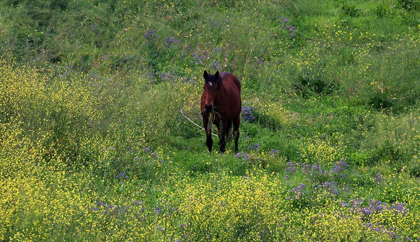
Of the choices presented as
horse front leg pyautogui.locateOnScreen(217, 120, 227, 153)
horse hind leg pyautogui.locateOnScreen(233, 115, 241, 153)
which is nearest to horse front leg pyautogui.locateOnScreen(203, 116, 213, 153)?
horse front leg pyautogui.locateOnScreen(217, 120, 227, 153)

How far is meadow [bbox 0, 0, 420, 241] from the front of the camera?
6.98 meters

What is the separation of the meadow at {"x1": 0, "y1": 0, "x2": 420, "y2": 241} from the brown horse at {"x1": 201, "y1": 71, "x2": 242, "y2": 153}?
1.17ft

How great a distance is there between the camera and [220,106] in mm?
11016

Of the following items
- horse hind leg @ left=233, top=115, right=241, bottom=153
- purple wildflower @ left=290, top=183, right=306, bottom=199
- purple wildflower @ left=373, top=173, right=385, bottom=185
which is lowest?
horse hind leg @ left=233, top=115, right=241, bottom=153

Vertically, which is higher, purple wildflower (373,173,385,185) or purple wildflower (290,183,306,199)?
purple wildflower (290,183,306,199)

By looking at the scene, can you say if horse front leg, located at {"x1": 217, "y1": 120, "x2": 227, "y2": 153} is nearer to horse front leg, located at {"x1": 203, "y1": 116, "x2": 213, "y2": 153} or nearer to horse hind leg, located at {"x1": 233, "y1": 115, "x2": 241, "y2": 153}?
horse front leg, located at {"x1": 203, "y1": 116, "x2": 213, "y2": 153}

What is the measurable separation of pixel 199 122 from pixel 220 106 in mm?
1759

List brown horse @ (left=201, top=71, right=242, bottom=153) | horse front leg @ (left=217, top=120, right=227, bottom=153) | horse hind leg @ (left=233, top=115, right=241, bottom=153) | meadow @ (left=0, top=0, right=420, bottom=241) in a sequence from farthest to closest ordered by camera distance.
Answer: horse hind leg @ (left=233, top=115, right=241, bottom=153), horse front leg @ (left=217, top=120, right=227, bottom=153), brown horse @ (left=201, top=71, right=242, bottom=153), meadow @ (left=0, top=0, right=420, bottom=241)

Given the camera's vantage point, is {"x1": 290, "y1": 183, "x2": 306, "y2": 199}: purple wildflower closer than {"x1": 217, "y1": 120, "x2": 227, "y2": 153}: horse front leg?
Yes

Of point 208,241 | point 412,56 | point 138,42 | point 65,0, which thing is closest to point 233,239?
point 208,241

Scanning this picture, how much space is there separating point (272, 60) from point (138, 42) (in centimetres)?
390

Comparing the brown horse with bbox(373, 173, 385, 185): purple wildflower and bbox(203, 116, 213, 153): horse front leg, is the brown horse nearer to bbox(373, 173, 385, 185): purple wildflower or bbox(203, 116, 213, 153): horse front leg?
bbox(203, 116, 213, 153): horse front leg

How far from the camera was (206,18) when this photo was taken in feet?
59.4

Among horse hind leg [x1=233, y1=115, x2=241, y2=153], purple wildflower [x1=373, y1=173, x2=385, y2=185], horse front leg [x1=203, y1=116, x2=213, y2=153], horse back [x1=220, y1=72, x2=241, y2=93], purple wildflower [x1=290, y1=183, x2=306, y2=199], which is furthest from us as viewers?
horse back [x1=220, y1=72, x2=241, y2=93]
